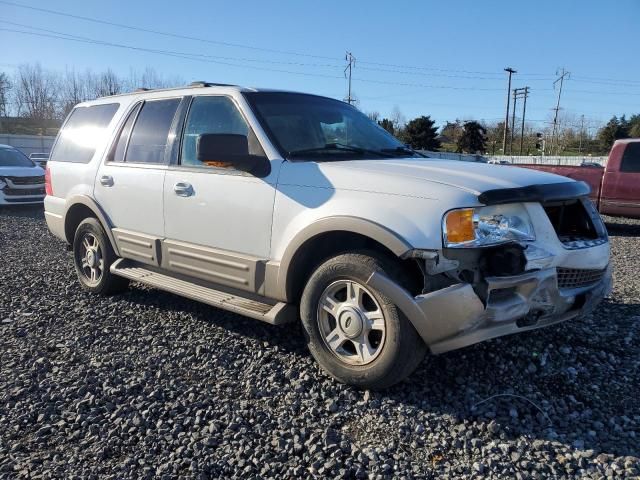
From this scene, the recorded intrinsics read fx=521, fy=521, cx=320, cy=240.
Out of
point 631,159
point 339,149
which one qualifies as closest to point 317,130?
point 339,149

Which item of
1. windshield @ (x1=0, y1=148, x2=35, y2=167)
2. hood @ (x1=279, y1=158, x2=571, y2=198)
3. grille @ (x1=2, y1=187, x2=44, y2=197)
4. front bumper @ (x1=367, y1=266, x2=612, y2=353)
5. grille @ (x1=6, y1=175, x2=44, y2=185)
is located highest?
hood @ (x1=279, y1=158, x2=571, y2=198)

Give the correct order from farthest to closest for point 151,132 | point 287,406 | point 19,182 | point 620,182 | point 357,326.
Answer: point 19,182 → point 620,182 → point 151,132 → point 357,326 → point 287,406

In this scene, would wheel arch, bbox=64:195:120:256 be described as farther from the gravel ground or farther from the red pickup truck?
the red pickup truck

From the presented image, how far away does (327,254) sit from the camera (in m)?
3.59

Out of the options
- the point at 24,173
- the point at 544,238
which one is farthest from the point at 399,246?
the point at 24,173

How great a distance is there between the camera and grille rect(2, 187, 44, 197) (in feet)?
42.7

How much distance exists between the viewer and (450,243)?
290cm

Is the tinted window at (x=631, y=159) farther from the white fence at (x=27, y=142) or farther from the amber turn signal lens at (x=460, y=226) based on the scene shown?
the white fence at (x=27, y=142)

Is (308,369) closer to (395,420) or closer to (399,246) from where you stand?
(395,420)

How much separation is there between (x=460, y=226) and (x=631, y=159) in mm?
9196

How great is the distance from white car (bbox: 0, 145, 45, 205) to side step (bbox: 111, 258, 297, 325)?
9.93m

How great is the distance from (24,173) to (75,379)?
11678 millimetres

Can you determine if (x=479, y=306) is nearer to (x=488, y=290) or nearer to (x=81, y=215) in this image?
(x=488, y=290)

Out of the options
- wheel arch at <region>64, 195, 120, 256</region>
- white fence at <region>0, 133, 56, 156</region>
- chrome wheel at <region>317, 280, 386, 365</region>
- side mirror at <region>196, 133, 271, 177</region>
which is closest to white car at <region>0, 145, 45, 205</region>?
wheel arch at <region>64, 195, 120, 256</region>
